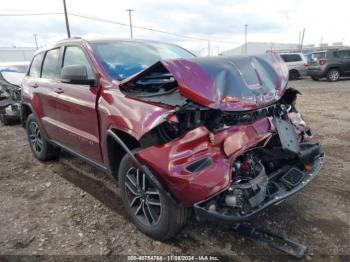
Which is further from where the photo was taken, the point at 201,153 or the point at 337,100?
the point at 337,100

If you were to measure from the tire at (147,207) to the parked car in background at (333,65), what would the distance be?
16904 millimetres

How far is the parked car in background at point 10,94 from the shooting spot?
891cm

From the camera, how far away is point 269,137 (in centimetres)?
292

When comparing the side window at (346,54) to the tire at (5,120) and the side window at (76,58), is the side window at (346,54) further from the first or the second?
the side window at (76,58)

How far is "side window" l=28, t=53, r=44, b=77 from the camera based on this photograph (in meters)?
5.25

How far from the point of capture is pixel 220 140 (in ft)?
8.87

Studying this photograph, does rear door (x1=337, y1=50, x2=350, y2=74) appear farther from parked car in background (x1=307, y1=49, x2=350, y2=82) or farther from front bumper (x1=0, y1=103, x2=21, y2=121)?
front bumper (x1=0, y1=103, x2=21, y2=121)

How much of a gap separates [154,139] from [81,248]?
125 cm

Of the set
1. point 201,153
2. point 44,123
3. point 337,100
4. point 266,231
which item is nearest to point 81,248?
point 201,153

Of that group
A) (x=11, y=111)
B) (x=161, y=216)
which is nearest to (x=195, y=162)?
(x=161, y=216)

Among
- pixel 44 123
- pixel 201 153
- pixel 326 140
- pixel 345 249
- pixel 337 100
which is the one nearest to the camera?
pixel 201 153

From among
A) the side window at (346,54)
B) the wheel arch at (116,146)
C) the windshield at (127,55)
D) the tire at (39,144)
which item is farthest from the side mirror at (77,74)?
the side window at (346,54)

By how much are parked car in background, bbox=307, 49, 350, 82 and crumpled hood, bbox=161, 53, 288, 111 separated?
15885 mm

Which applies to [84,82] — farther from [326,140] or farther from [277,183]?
[326,140]
